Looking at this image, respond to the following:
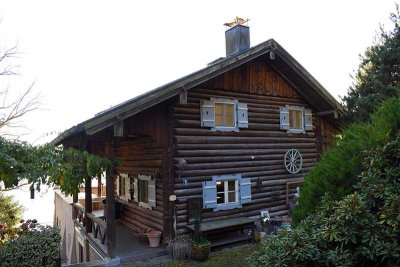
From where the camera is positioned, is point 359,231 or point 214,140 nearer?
point 359,231

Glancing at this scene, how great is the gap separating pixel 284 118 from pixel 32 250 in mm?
10602

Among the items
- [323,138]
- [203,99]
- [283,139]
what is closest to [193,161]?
[203,99]

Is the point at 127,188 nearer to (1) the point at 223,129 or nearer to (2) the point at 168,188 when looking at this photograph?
(2) the point at 168,188

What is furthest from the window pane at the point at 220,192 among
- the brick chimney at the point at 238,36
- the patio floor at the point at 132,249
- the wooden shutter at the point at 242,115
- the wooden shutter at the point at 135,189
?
the brick chimney at the point at 238,36

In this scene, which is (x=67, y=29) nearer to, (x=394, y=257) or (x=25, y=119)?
(x=25, y=119)

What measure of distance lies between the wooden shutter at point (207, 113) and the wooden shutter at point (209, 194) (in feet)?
6.95

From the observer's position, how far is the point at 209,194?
11.7 m

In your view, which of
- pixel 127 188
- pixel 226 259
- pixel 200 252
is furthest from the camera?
pixel 127 188

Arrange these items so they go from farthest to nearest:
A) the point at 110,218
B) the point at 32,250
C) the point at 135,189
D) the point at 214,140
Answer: the point at 135,189 → the point at 214,140 → the point at 110,218 → the point at 32,250

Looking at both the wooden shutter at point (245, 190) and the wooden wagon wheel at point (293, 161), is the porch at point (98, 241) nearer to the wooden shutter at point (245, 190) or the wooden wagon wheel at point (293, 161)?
the wooden shutter at point (245, 190)

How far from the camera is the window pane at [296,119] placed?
14859mm

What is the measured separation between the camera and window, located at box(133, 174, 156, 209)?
39.1 feet

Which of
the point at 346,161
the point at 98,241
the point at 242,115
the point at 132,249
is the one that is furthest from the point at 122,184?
the point at 346,161

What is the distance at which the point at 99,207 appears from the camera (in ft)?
60.4
